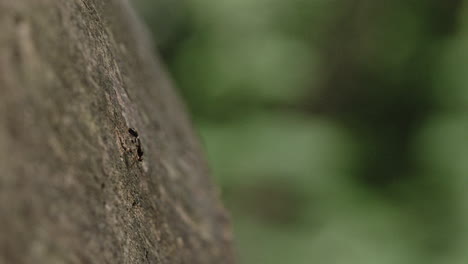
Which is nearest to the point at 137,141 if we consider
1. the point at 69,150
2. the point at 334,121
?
the point at 69,150

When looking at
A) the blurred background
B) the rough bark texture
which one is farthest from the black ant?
the blurred background

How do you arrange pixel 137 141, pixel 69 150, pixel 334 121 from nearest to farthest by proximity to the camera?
pixel 69 150 < pixel 137 141 < pixel 334 121

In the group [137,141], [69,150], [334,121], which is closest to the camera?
[69,150]

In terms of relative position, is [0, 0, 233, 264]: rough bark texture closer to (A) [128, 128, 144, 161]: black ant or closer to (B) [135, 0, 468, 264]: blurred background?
(A) [128, 128, 144, 161]: black ant

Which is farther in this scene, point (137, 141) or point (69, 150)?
point (137, 141)

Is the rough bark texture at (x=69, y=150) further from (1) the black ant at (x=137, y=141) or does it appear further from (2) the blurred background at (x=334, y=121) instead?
(2) the blurred background at (x=334, y=121)

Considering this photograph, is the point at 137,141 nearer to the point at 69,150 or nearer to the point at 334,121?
the point at 69,150

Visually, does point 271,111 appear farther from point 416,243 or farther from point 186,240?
point 186,240
